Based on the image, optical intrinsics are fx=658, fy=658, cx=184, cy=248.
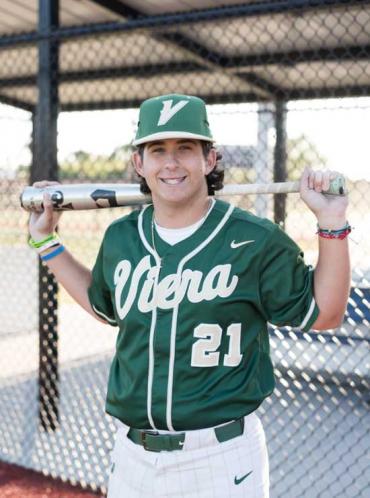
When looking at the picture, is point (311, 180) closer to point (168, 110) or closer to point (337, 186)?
point (337, 186)

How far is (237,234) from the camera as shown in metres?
1.70

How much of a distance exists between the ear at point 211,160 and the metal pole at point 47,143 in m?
2.13

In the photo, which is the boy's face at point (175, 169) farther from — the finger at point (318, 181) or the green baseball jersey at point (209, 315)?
the finger at point (318, 181)

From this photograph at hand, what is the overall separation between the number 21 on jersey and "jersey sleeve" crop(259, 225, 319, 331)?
4.9 inches

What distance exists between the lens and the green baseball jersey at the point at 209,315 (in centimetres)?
166

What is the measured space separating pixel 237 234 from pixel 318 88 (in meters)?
7.02

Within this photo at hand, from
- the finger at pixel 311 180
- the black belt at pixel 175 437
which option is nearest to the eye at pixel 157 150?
the finger at pixel 311 180

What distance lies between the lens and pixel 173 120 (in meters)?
1.65

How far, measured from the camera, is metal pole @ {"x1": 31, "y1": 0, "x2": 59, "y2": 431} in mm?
3709

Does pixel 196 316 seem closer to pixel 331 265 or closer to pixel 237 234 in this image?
pixel 237 234

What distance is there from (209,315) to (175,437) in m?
0.33

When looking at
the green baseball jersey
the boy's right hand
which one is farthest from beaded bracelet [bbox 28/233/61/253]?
the green baseball jersey

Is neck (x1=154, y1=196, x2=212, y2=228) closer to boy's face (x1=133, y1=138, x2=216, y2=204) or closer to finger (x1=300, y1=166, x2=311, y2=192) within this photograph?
boy's face (x1=133, y1=138, x2=216, y2=204)

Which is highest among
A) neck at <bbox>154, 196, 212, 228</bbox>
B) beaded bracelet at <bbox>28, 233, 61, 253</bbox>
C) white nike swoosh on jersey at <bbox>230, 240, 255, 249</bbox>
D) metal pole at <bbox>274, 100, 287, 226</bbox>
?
metal pole at <bbox>274, 100, 287, 226</bbox>
